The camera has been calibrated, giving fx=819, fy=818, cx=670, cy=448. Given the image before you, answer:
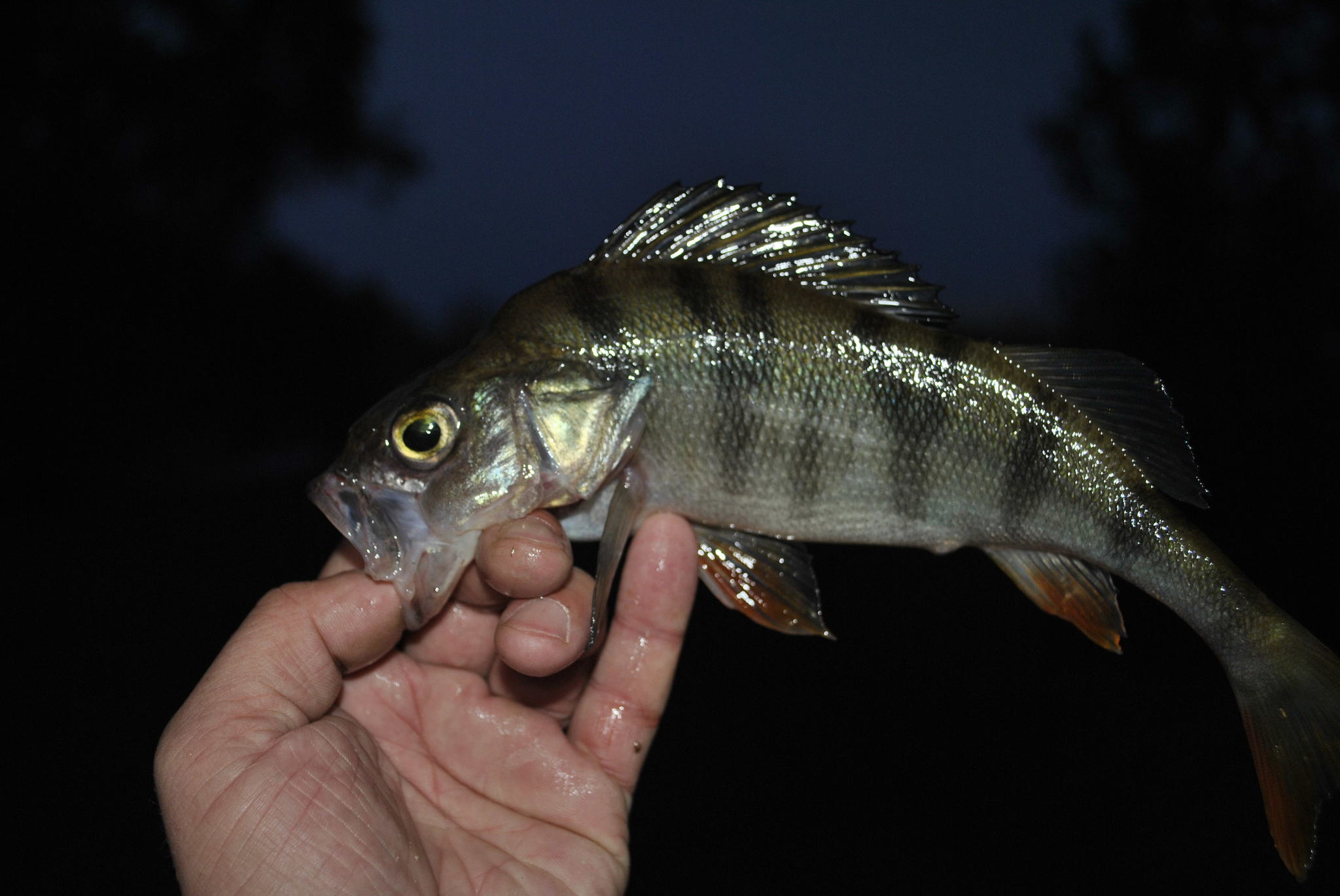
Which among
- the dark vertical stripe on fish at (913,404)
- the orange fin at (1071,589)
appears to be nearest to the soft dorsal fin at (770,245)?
the dark vertical stripe on fish at (913,404)

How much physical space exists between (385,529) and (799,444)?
1174mm

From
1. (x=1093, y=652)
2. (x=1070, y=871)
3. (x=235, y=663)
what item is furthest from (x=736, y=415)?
(x=1093, y=652)

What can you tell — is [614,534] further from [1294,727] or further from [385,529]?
[1294,727]

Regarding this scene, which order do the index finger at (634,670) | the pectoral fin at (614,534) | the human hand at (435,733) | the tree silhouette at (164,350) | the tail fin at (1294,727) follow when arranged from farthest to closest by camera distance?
the tree silhouette at (164,350) < the index finger at (634,670) < the pectoral fin at (614,534) < the tail fin at (1294,727) < the human hand at (435,733)

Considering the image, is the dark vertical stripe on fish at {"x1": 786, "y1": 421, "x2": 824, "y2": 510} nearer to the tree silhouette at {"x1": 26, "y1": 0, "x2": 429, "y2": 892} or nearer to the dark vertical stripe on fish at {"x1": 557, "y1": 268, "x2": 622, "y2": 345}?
the dark vertical stripe on fish at {"x1": 557, "y1": 268, "x2": 622, "y2": 345}

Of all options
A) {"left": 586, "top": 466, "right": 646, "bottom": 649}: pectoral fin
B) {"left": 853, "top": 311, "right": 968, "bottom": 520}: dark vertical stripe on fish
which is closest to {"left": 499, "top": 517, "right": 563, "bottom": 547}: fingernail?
{"left": 586, "top": 466, "right": 646, "bottom": 649}: pectoral fin

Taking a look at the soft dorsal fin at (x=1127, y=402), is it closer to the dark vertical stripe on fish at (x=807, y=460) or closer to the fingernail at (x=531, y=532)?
the dark vertical stripe on fish at (x=807, y=460)

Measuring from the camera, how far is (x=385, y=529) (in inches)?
88.1

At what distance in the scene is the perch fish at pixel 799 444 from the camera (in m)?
2.23

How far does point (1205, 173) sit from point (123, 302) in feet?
63.6

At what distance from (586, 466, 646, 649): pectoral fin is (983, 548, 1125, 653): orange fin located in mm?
1052

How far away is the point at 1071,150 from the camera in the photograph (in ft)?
55.4

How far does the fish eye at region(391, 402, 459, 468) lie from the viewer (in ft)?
7.29

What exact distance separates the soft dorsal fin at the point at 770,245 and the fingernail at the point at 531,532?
800mm
